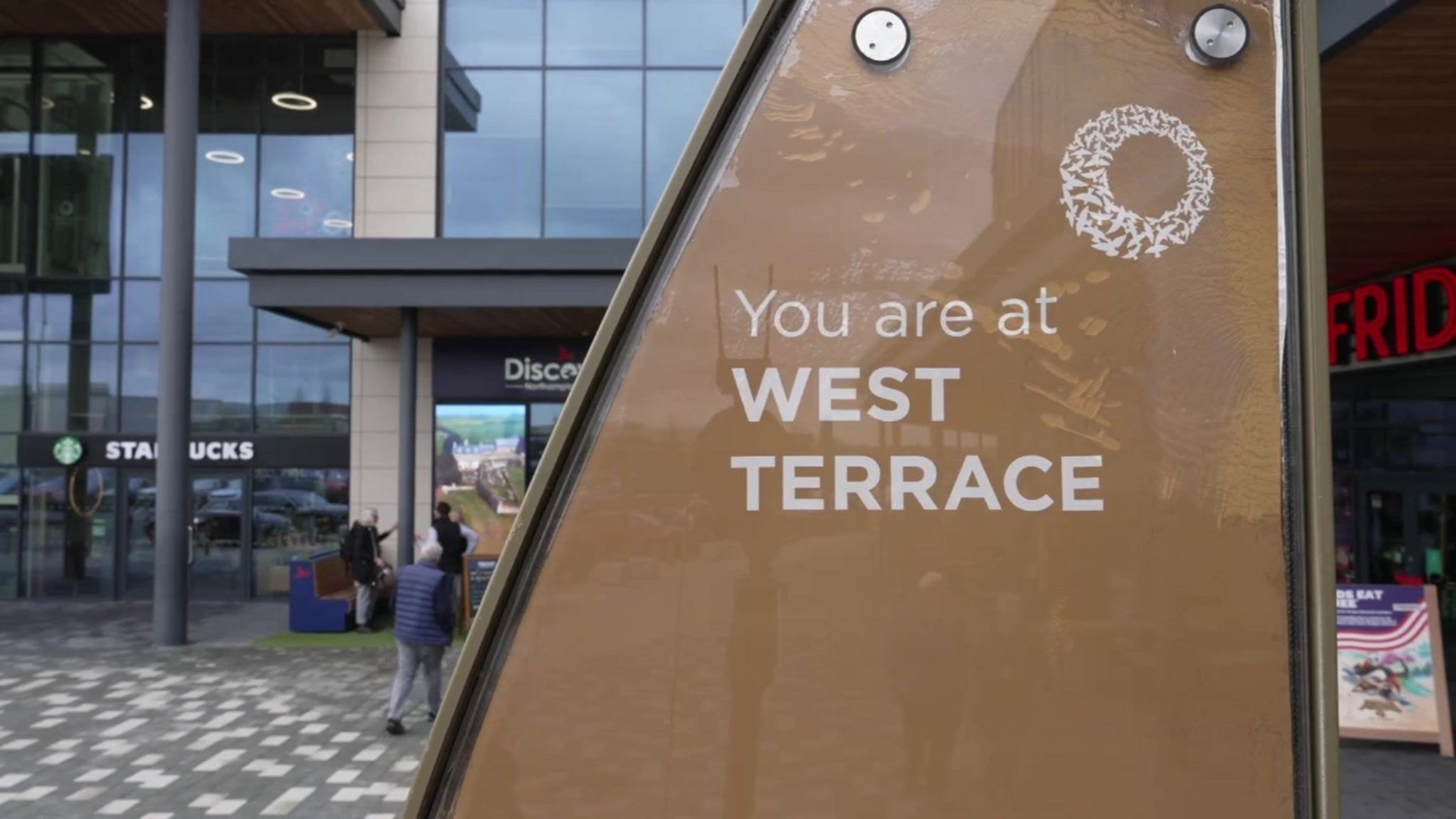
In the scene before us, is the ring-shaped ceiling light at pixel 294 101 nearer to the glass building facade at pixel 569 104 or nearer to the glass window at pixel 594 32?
the glass building facade at pixel 569 104

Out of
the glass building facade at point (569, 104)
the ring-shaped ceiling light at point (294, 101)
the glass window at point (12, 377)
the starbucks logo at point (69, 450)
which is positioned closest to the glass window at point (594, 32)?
the glass building facade at point (569, 104)

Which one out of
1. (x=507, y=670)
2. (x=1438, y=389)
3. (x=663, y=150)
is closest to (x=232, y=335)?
(x=663, y=150)

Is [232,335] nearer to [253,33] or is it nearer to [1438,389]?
[253,33]

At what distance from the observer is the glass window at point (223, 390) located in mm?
15688

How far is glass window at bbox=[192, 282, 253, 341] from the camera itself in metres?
15.8

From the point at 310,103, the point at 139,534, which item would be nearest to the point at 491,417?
the point at 310,103

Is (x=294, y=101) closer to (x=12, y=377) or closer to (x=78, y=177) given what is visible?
(x=78, y=177)

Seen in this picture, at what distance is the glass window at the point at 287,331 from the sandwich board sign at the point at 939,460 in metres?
15.6

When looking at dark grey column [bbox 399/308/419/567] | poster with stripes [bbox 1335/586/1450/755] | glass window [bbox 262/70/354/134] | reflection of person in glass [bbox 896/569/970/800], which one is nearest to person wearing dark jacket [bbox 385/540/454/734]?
dark grey column [bbox 399/308/419/567]

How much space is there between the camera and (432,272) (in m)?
11.9

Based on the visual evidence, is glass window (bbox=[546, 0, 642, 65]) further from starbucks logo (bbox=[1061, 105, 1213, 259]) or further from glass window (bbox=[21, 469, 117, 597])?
starbucks logo (bbox=[1061, 105, 1213, 259])

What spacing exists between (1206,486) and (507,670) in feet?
3.42

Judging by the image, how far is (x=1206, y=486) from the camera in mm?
1324

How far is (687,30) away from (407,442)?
8.04 meters
